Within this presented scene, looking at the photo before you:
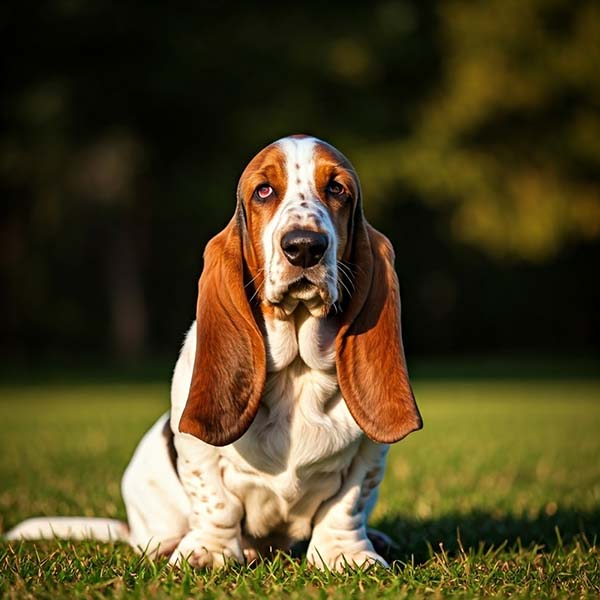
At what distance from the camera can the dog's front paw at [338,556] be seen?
369 cm

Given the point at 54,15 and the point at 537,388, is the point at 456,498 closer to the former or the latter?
the point at 537,388

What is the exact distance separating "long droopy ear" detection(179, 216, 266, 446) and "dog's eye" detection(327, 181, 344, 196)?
437mm

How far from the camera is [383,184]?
23188 millimetres

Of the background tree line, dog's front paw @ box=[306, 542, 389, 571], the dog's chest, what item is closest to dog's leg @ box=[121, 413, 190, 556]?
the dog's chest

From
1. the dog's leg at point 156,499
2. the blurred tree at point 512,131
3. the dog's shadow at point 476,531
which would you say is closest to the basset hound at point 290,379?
the dog's leg at point 156,499

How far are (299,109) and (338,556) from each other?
63.8 ft

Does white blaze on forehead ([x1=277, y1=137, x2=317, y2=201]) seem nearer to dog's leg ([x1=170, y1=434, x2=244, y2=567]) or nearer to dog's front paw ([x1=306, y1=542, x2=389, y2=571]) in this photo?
dog's leg ([x1=170, y1=434, x2=244, y2=567])

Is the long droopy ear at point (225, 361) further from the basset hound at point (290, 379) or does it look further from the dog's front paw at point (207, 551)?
the dog's front paw at point (207, 551)

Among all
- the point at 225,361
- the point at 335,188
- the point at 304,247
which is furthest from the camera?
the point at 335,188

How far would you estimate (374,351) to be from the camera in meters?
3.67

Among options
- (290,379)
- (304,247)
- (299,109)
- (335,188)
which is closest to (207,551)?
(290,379)

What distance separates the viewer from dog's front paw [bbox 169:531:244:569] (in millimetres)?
3699

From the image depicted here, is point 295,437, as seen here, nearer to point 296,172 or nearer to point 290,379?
point 290,379

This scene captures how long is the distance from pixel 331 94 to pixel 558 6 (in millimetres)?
5853
